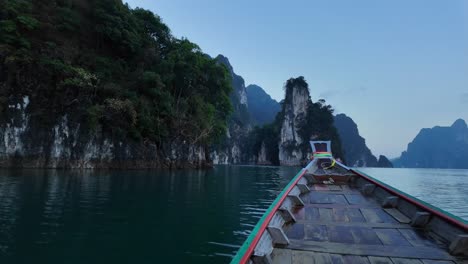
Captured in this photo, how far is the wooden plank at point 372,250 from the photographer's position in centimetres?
295

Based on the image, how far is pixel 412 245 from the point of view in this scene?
3.27 m

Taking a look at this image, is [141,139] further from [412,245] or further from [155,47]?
[412,245]

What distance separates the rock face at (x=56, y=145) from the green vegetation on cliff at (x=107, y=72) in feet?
2.03

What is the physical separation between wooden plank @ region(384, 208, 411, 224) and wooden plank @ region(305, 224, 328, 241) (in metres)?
1.34

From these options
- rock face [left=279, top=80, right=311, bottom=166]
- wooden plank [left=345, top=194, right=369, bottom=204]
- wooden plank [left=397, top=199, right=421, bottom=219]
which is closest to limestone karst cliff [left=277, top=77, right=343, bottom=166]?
rock face [left=279, top=80, right=311, bottom=166]

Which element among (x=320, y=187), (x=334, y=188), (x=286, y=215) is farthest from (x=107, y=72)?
(x=286, y=215)

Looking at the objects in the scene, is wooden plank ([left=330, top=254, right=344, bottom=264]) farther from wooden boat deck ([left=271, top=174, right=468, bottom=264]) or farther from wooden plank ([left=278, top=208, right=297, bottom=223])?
wooden plank ([left=278, top=208, right=297, bottom=223])

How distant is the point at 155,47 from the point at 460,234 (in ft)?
133

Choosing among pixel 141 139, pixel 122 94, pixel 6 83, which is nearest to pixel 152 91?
pixel 122 94

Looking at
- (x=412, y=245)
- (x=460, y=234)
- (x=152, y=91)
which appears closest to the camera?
(x=460, y=234)

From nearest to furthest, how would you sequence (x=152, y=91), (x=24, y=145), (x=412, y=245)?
(x=412, y=245), (x=24, y=145), (x=152, y=91)

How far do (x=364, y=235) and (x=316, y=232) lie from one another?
638 millimetres

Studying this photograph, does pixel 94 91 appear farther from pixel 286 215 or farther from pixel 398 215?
pixel 398 215

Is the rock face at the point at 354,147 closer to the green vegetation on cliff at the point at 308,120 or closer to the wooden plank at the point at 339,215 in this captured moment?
the green vegetation on cliff at the point at 308,120
